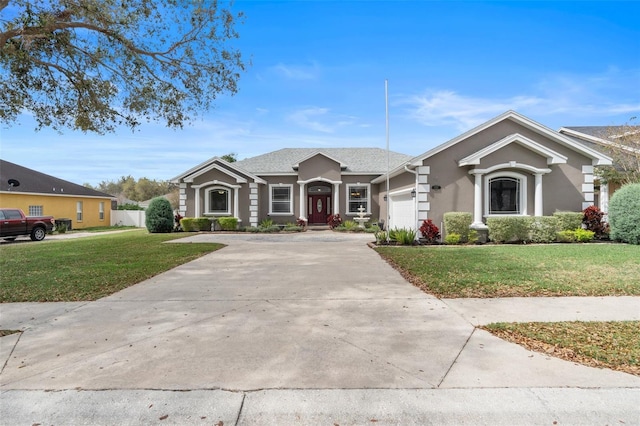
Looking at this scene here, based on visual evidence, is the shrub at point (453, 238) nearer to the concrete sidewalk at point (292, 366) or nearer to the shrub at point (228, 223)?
the concrete sidewalk at point (292, 366)

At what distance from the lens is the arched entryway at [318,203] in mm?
22312

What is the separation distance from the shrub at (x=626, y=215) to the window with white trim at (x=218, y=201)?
746 inches

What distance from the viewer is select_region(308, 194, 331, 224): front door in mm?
22469

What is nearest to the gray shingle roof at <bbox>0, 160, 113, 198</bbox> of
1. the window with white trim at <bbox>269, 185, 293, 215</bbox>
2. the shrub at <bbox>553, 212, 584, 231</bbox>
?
the window with white trim at <bbox>269, 185, 293, 215</bbox>

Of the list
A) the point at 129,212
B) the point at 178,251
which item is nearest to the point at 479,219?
the point at 178,251

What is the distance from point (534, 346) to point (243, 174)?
1872 centimetres

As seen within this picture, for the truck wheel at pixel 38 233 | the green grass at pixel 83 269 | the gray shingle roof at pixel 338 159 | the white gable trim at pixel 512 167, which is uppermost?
the gray shingle roof at pixel 338 159

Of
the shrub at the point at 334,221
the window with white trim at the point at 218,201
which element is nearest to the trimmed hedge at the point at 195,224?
the window with white trim at the point at 218,201

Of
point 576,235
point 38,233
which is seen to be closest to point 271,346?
point 576,235

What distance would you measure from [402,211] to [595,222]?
7.81 metres

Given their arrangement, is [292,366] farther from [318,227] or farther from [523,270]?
[318,227]

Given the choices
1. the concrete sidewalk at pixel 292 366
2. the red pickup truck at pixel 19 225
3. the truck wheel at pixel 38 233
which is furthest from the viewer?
the truck wheel at pixel 38 233

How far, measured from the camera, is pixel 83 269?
8.49 meters

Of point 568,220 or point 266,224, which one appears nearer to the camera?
point 568,220
